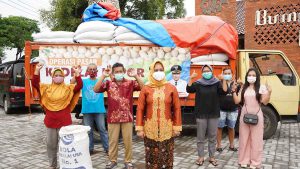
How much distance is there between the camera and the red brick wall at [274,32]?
14039 mm

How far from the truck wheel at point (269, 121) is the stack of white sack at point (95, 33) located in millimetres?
3787

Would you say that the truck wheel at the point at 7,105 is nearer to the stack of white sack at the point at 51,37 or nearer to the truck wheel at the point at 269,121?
the stack of white sack at the point at 51,37

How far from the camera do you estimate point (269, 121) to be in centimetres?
743

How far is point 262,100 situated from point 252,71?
479mm

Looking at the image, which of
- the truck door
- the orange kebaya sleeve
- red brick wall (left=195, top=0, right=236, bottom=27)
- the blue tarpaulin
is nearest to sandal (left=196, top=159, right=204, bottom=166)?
the orange kebaya sleeve

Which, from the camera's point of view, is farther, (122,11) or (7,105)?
(122,11)

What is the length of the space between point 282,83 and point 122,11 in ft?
44.6

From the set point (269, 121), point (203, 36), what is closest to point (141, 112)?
point (203, 36)

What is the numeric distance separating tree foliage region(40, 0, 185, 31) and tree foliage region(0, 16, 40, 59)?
30167 mm

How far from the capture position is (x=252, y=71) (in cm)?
513

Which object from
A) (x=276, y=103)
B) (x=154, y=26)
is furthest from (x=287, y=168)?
(x=154, y=26)

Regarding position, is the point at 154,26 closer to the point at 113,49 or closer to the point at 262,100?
the point at 113,49

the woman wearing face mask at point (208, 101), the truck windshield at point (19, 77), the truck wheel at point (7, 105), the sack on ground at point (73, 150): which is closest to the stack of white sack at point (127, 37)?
the woman wearing face mask at point (208, 101)

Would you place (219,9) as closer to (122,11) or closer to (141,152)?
(122,11)
